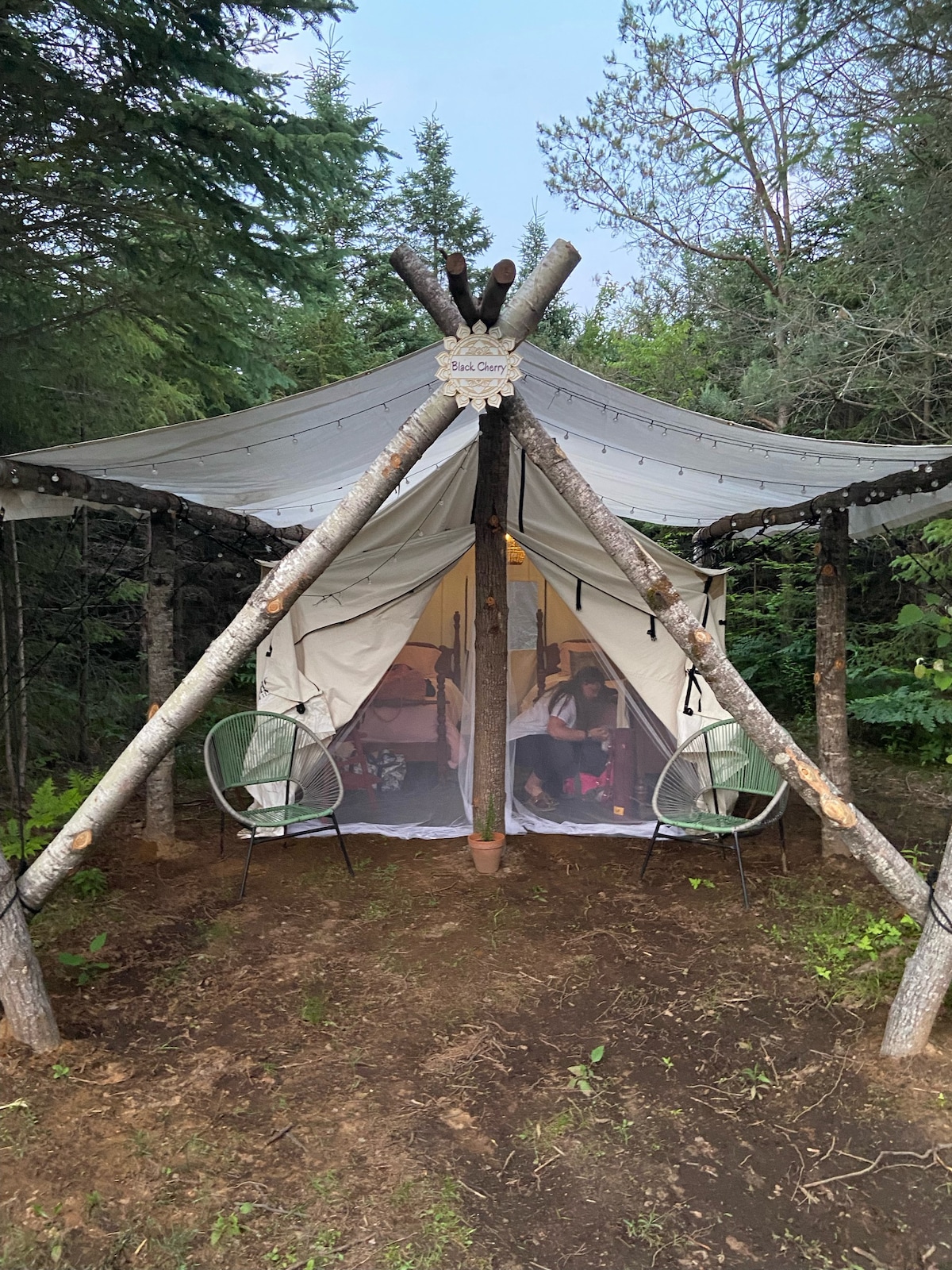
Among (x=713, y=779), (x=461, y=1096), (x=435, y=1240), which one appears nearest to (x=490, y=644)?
(x=713, y=779)

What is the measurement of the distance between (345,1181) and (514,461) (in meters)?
3.47

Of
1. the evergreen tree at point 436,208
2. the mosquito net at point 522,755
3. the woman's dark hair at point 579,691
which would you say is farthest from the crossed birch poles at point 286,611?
the evergreen tree at point 436,208

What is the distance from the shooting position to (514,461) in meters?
4.37

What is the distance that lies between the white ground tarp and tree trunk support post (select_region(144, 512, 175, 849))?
0.42 m

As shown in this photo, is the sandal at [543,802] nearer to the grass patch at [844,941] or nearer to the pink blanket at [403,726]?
the pink blanket at [403,726]

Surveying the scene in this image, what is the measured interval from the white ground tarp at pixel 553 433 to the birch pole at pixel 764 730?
1.17m

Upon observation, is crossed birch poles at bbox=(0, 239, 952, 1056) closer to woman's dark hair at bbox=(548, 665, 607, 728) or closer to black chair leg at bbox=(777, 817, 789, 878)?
black chair leg at bbox=(777, 817, 789, 878)

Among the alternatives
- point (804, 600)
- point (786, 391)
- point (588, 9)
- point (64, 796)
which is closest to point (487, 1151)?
point (64, 796)

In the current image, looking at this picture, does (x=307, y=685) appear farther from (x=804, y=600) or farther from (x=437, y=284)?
(x=804, y=600)

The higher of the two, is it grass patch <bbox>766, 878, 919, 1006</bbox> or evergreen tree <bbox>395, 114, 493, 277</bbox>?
evergreen tree <bbox>395, 114, 493, 277</bbox>

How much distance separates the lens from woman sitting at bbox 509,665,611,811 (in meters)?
4.59

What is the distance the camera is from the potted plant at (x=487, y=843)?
12.5 ft

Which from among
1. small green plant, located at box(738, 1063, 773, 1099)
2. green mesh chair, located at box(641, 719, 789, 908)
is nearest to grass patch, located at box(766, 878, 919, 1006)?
green mesh chair, located at box(641, 719, 789, 908)

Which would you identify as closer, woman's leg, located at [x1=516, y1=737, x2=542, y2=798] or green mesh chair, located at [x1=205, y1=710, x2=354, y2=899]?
green mesh chair, located at [x1=205, y1=710, x2=354, y2=899]
